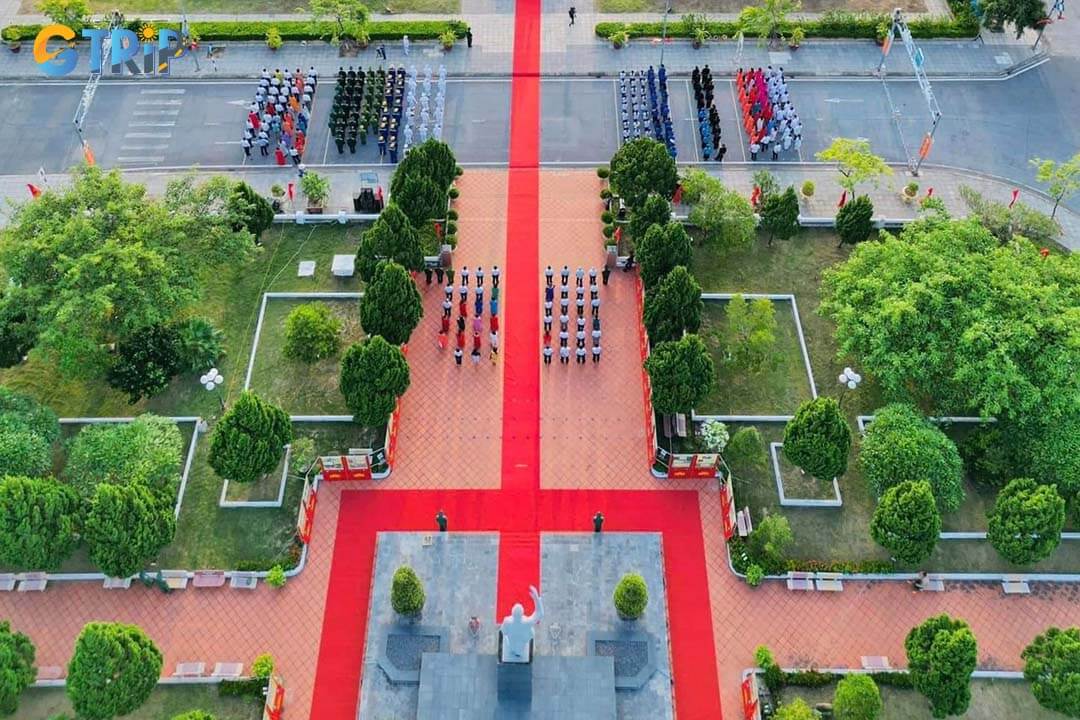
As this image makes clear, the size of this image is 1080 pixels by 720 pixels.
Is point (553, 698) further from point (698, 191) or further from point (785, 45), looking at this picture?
point (785, 45)

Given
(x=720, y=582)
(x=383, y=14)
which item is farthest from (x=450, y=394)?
(x=383, y=14)

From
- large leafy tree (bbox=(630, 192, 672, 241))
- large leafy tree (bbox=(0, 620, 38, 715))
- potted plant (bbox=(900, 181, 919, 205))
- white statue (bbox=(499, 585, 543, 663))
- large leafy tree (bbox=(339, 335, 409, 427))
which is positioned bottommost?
large leafy tree (bbox=(0, 620, 38, 715))

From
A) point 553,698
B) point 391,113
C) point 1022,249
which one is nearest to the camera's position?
point 553,698

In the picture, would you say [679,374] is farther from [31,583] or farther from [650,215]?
[31,583]

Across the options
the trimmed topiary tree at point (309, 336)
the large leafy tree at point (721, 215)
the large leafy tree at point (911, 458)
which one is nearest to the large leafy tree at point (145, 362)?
the trimmed topiary tree at point (309, 336)

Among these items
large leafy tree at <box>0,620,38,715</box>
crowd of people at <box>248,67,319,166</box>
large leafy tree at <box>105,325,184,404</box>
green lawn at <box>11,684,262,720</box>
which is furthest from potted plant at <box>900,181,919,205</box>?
large leafy tree at <box>0,620,38,715</box>

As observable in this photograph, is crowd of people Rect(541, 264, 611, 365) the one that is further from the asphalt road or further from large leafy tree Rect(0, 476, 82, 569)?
Result: large leafy tree Rect(0, 476, 82, 569)
